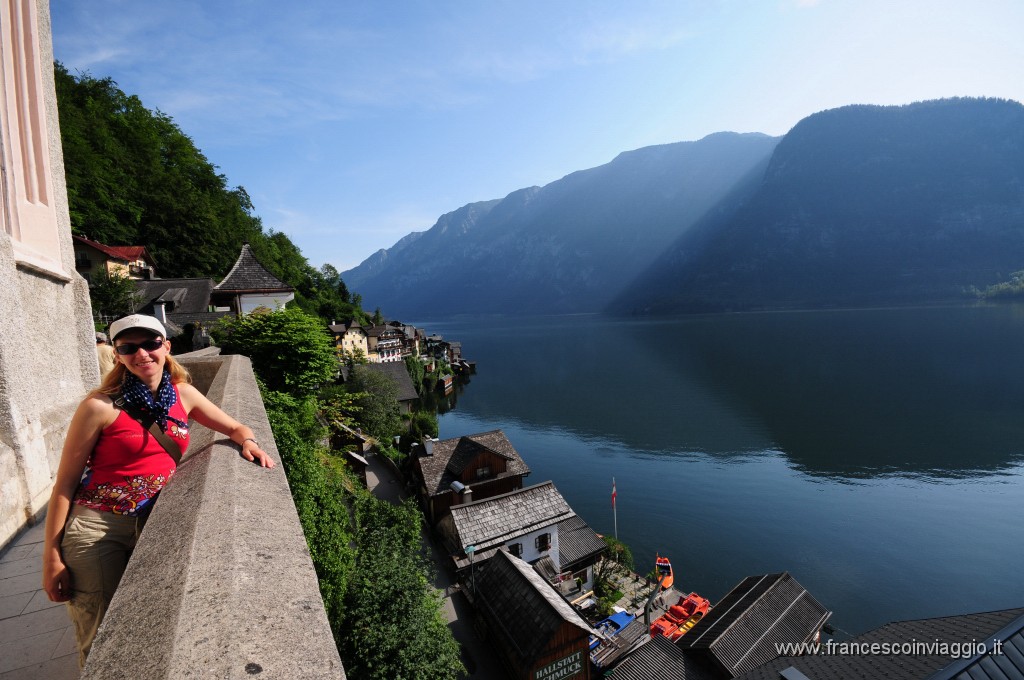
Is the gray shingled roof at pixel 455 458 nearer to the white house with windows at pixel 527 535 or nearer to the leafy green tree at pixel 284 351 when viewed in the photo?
the white house with windows at pixel 527 535

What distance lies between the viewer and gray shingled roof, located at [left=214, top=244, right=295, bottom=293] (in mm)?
25281

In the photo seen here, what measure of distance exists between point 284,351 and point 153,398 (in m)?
10.8

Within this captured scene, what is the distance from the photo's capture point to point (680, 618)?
1892 centimetres

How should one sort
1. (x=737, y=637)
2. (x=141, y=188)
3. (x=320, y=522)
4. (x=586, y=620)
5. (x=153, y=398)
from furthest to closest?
(x=141, y=188) → (x=586, y=620) → (x=737, y=637) → (x=320, y=522) → (x=153, y=398)

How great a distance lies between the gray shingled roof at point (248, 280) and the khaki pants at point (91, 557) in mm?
25719

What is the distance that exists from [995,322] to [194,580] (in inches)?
6383

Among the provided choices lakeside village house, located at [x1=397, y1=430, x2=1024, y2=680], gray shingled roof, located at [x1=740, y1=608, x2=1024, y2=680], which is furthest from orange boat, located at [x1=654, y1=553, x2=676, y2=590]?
gray shingled roof, located at [x1=740, y1=608, x2=1024, y2=680]

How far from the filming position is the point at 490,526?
793 inches

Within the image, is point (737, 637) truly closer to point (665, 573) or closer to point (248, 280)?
point (665, 573)

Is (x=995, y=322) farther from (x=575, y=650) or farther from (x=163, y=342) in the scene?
(x=163, y=342)

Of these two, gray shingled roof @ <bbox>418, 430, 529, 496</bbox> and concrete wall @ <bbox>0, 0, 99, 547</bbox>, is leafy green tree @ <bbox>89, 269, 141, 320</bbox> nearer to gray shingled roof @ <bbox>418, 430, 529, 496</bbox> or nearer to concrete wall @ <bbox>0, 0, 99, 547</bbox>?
gray shingled roof @ <bbox>418, 430, 529, 496</bbox>

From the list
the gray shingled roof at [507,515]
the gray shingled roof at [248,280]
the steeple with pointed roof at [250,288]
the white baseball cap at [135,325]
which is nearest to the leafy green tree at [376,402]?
the steeple with pointed roof at [250,288]

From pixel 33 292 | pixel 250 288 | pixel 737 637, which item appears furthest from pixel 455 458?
pixel 33 292

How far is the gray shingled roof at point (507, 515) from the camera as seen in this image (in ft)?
64.4
